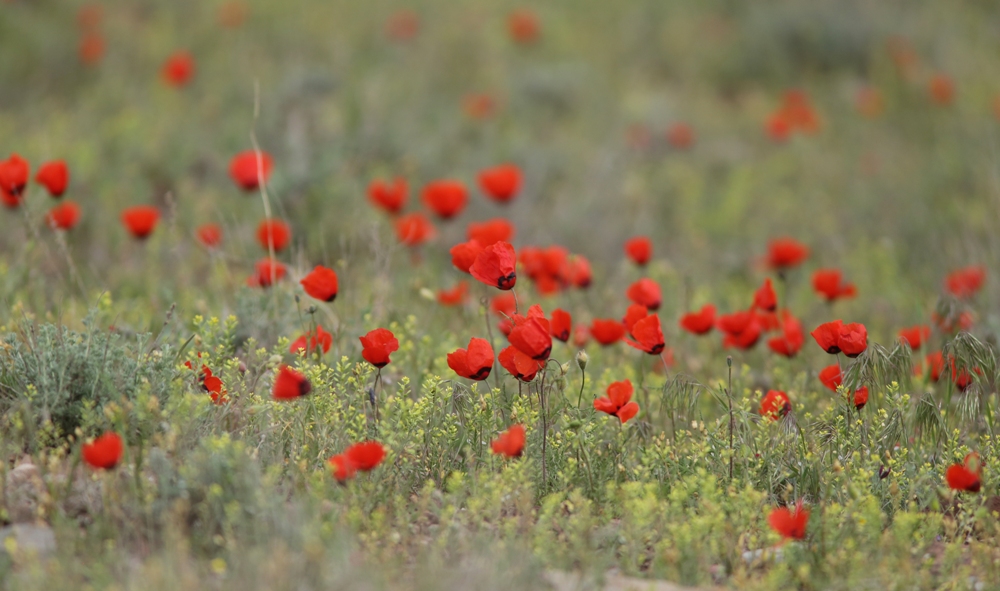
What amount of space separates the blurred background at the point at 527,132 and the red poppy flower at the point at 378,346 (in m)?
0.90

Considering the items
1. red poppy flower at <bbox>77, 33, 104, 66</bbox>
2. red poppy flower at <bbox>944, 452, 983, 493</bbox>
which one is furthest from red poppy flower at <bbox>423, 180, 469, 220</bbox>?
red poppy flower at <bbox>77, 33, 104, 66</bbox>

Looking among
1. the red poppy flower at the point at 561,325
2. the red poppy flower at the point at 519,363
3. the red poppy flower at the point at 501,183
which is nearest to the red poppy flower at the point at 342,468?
the red poppy flower at the point at 519,363

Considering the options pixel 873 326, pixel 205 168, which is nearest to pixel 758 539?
pixel 873 326

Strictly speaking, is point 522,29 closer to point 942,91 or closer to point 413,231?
point 942,91

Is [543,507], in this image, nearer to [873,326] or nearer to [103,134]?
[873,326]

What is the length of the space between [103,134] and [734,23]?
609cm

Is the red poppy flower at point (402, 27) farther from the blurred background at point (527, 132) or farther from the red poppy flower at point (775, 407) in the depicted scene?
the red poppy flower at point (775, 407)

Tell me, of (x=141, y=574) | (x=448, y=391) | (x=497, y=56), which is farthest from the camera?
(x=497, y=56)

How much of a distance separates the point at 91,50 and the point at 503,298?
3.94 m

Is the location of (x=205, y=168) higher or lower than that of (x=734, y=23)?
lower

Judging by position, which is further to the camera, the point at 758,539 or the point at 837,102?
the point at 837,102

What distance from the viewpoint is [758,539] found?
240cm

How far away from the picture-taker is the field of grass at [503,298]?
2.23m

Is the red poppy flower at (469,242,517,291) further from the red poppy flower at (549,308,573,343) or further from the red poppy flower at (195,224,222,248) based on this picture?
the red poppy flower at (195,224,222,248)
